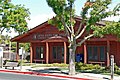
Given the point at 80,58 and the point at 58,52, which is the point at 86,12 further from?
the point at 58,52

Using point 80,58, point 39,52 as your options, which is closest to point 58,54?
point 39,52

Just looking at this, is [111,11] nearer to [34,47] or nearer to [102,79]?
[102,79]

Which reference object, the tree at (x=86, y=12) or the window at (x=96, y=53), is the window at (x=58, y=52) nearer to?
the window at (x=96, y=53)

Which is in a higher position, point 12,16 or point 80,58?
point 12,16

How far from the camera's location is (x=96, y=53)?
3684cm

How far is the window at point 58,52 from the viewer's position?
1576 inches

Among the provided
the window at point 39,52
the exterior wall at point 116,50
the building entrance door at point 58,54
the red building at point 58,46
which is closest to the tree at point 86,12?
the red building at point 58,46

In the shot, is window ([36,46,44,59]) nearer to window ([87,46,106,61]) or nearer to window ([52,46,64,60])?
window ([52,46,64,60])

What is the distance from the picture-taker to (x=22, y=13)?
122ft

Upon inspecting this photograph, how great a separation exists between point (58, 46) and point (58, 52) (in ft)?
2.43

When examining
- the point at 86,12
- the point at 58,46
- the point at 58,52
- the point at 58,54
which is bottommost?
the point at 58,54

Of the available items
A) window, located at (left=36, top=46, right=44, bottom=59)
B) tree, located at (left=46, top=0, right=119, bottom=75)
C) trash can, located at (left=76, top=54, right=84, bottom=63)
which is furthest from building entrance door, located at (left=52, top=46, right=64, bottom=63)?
tree, located at (left=46, top=0, right=119, bottom=75)

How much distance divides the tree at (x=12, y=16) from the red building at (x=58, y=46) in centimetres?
276

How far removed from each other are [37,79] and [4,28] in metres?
17.0
